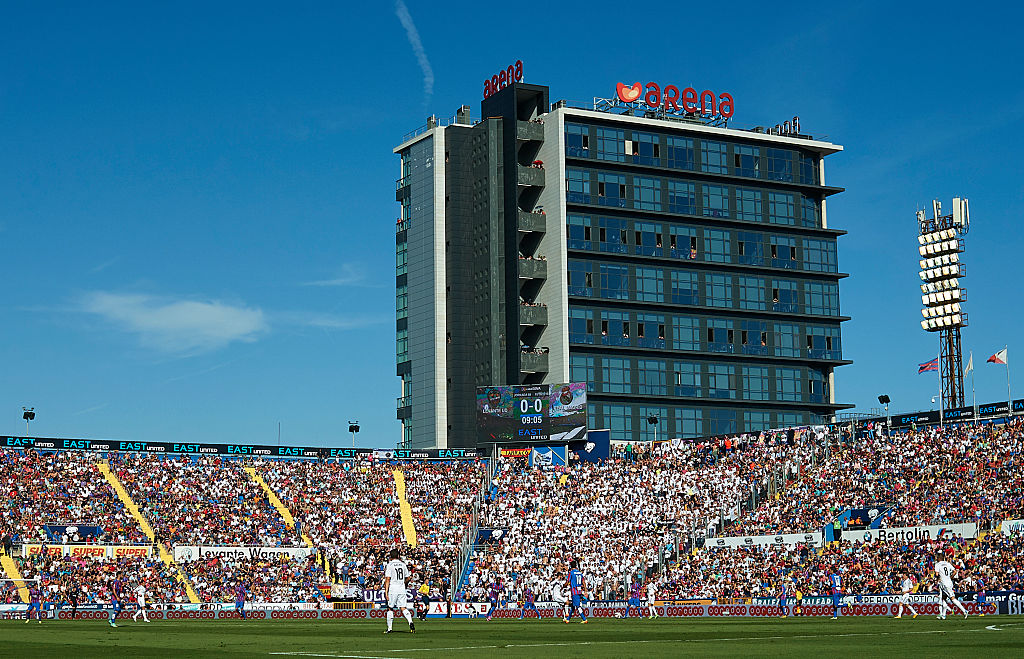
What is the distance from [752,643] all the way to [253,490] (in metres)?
82.5

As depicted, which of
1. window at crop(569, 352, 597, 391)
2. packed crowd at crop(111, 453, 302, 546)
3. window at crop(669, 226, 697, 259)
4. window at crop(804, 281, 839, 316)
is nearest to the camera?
packed crowd at crop(111, 453, 302, 546)

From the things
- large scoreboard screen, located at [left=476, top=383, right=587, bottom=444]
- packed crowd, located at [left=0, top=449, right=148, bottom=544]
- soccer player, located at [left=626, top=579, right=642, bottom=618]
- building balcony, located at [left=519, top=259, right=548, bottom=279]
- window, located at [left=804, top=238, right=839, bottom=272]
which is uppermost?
window, located at [left=804, top=238, right=839, bottom=272]

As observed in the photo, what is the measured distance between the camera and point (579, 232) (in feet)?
477

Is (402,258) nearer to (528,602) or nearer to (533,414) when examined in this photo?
(533,414)

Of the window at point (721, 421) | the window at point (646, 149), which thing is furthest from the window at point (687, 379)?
the window at point (646, 149)

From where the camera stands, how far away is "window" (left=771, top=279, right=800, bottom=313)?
152375 mm

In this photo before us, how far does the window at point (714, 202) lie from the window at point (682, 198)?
137cm

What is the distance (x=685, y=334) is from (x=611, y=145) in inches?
850

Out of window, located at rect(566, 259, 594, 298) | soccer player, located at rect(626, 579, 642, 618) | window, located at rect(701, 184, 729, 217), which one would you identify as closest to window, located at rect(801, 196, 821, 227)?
window, located at rect(701, 184, 729, 217)

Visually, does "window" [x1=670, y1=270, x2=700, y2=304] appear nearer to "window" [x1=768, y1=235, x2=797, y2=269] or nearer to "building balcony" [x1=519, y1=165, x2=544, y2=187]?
"window" [x1=768, y1=235, x2=797, y2=269]

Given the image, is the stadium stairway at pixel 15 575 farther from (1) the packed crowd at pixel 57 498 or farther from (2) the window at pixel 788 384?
(2) the window at pixel 788 384

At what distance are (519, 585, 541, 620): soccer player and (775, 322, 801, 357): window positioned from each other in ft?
191

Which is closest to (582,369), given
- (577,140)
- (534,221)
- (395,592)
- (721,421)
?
(534,221)

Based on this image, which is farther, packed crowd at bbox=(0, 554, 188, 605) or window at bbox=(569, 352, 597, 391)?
window at bbox=(569, 352, 597, 391)
